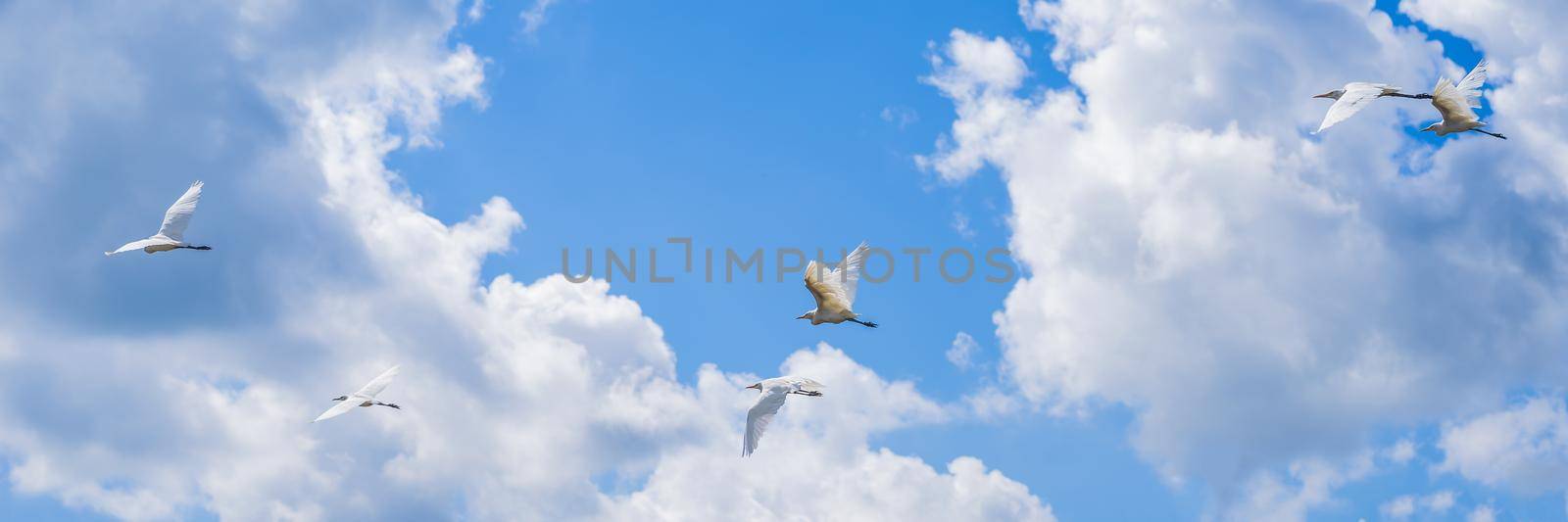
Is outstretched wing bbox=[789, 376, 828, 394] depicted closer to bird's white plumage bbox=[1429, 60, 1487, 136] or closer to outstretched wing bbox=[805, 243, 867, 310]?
outstretched wing bbox=[805, 243, 867, 310]

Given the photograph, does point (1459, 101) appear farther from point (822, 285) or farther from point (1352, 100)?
point (822, 285)

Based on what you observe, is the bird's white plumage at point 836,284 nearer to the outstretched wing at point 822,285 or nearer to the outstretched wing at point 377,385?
the outstretched wing at point 822,285

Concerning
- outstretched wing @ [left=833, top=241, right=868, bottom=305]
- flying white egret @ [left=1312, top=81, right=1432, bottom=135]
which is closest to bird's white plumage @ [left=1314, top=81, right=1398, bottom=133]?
flying white egret @ [left=1312, top=81, right=1432, bottom=135]

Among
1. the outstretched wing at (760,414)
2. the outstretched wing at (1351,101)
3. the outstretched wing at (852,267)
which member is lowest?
the outstretched wing at (760,414)

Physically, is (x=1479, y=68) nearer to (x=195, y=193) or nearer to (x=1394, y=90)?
(x=1394, y=90)

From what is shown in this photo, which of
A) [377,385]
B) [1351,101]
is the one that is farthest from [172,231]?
[1351,101]

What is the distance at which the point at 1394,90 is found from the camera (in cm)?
5222

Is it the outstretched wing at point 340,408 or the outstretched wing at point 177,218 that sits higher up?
the outstretched wing at point 177,218

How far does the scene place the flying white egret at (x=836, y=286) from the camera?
167ft

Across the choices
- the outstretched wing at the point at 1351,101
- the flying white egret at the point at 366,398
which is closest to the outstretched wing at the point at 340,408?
the flying white egret at the point at 366,398

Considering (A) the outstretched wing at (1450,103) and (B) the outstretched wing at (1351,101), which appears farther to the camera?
(A) the outstretched wing at (1450,103)

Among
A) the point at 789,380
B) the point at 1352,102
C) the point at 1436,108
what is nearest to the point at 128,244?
the point at 789,380

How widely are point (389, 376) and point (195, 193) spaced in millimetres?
11258

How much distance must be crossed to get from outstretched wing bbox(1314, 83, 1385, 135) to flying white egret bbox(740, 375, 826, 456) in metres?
19.4
